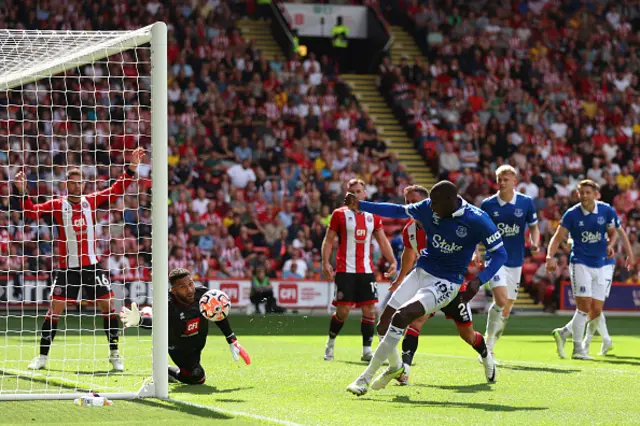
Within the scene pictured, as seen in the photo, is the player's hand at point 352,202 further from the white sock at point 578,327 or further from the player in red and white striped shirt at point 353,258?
the white sock at point 578,327

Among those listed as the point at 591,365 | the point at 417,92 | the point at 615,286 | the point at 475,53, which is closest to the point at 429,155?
the point at 417,92

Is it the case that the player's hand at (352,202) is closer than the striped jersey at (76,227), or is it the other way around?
the player's hand at (352,202)

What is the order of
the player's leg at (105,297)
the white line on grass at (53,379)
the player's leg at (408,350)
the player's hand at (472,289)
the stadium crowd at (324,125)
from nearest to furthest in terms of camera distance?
the player's hand at (472,289), the white line on grass at (53,379), the player's leg at (408,350), the player's leg at (105,297), the stadium crowd at (324,125)

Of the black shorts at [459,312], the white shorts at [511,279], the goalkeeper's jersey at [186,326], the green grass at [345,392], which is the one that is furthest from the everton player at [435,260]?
the white shorts at [511,279]

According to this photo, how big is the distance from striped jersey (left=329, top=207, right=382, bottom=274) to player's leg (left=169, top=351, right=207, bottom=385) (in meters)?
4.23

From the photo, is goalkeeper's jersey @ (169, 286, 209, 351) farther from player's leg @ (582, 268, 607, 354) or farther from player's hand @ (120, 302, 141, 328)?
player's leg @ (582, 268, 607, 354)

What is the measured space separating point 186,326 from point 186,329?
0.10ft

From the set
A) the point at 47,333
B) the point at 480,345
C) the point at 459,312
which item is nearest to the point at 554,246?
the point at 480,345

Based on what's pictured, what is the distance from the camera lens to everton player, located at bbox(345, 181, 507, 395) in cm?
984

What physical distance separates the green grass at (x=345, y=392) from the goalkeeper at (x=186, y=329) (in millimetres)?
208

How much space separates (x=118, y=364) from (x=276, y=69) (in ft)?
70.3

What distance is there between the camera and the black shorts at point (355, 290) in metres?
15.1

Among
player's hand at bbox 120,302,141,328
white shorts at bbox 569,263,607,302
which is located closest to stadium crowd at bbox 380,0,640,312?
white shorts at bbox 569,263,607,302

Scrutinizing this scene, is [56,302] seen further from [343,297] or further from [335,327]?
[343,297]
